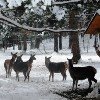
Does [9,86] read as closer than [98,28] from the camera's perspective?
No

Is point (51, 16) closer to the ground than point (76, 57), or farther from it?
farther from it

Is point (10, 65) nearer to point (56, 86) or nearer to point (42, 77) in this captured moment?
point (42, 77)

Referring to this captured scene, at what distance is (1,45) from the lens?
53.6 metres

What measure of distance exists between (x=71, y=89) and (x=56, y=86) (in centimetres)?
111

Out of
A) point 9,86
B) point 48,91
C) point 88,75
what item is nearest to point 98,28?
point 88,75

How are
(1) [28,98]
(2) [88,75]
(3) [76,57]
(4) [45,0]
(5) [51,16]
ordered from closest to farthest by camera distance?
(4) [45,0] → (5) [51,16] → (1) [28,98] → (2) [88,75] → (3) [76,57]

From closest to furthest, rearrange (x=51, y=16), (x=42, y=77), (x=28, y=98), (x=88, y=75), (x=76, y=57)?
1. (x=51, y=16)
2. (x=28, y=98)
3. (x=88, y=75)
4. (x=42, y=77)
5. (x=76, y=57)

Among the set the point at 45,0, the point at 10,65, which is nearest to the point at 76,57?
the point at 10,65

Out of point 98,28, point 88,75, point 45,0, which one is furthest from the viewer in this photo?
point 88,75

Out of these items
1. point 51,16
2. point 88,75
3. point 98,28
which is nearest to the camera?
point 51,16

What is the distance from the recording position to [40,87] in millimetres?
16688

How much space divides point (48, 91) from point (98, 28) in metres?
3.42

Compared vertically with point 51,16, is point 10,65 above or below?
below

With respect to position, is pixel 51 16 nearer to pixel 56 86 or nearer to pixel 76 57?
pixel 56 86
